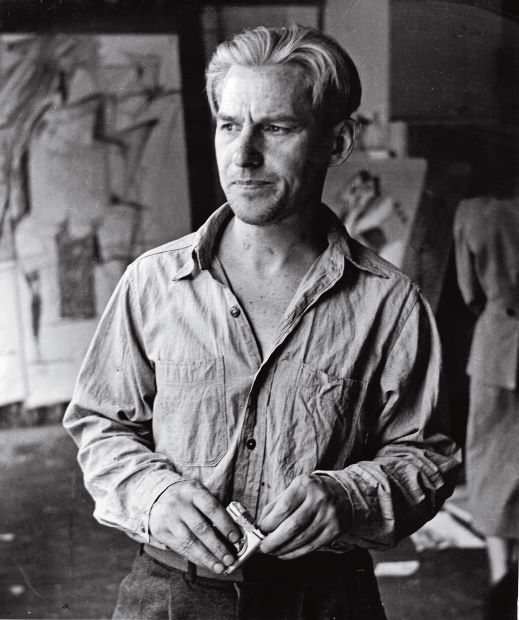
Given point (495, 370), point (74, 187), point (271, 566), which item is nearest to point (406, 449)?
point (271, 566)

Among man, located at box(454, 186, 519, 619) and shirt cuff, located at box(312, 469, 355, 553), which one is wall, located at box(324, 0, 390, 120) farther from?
shirt cuff, located at box(312, 469, 355, 553)

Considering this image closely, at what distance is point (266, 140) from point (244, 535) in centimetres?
53

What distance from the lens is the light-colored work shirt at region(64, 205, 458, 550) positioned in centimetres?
112

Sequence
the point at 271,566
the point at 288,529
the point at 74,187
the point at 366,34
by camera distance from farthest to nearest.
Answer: the point at 74,187
the point at 366,34
the point at 271,566
the point at 288,529

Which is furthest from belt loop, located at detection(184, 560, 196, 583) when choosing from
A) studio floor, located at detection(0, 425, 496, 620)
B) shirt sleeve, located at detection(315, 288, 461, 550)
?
studio floor, located at detection(0, 425, 496, 620)

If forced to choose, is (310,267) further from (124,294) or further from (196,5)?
(196,5)

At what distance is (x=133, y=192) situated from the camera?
70.5 inches

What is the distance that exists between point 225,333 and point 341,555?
0.38m

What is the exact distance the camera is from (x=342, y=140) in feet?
3.81

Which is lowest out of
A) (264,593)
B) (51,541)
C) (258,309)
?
(51,541)

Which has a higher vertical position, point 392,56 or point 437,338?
point 392,56

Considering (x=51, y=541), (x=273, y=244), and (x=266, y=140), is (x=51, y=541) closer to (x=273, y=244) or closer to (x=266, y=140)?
(x=273, y=244)

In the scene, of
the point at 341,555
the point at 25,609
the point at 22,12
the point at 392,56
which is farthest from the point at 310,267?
the point at 25,609

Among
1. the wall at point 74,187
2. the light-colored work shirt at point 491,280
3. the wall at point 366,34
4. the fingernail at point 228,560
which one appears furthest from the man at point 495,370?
the fingernail at point 228,560
